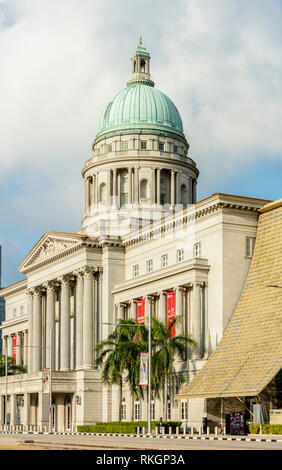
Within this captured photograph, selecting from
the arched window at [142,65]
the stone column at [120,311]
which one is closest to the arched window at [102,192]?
the arched window at [142,65]

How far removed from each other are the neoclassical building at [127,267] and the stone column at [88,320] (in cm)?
11

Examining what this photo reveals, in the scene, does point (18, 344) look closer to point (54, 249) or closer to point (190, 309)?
point (54, 249)

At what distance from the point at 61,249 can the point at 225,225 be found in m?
27.8

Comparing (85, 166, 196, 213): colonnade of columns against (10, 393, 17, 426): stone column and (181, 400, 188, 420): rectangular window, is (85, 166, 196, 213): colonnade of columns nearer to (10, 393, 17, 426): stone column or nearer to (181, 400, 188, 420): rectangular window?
(10, 393, 17, 426): stone column

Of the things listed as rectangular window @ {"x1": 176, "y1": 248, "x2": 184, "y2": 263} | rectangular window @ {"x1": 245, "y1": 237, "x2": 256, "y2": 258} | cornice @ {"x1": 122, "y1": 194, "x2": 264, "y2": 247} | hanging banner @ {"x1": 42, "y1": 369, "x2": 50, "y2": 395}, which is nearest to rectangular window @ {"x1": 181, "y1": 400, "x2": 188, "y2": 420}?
hanging banner @ {"x1": 42, "y1": 369, "x2": 50, "y2": 395}

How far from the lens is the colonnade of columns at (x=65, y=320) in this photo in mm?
92438

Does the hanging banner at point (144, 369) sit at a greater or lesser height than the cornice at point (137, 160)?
lesser

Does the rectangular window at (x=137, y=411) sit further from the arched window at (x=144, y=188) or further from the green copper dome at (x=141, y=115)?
the green copper dome at (x=141, y=115)

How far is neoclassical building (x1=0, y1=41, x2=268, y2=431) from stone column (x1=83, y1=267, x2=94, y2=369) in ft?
0.35

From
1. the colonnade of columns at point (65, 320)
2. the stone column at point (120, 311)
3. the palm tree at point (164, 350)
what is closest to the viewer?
the palm tree at point (164, 350)

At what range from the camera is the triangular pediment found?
9596cm
